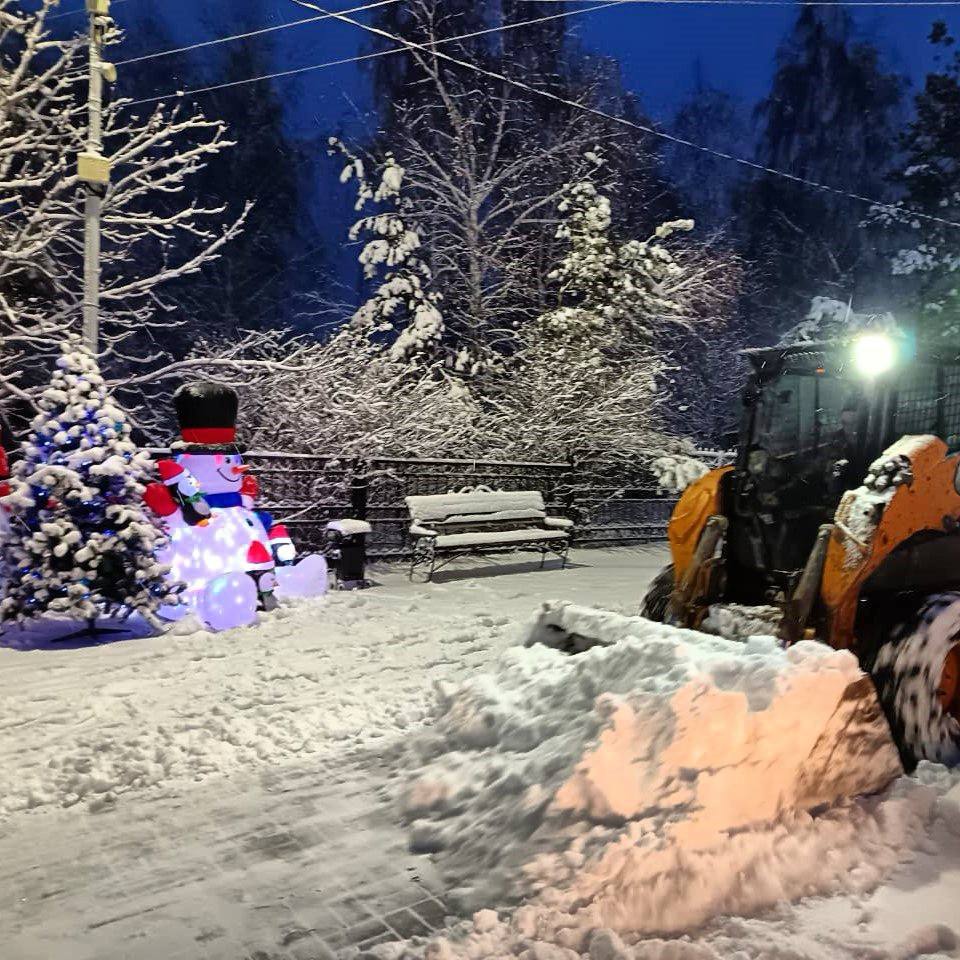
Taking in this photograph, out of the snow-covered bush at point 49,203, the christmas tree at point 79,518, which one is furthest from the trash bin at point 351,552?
the snow-covered bush at point 49,203

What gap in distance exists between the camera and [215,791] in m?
3.74

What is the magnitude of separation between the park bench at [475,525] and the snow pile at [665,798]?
587 cm

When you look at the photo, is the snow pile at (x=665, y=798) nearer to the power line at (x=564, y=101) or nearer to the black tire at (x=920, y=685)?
the black tire at (x=920, y=685)

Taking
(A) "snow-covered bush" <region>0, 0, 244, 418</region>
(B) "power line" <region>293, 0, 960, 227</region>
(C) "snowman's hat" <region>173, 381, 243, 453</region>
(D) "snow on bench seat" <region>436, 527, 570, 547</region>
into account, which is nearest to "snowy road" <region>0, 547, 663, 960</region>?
(C) "snowman's hat" <region>173, 381, 243, 453</region>

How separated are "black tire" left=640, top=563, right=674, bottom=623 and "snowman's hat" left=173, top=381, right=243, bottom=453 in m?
3.92

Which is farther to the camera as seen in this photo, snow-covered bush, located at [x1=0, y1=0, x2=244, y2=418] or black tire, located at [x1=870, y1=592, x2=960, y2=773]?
snow-covered bush, located at [x1=0, y1=0, x2=244, y2=418]

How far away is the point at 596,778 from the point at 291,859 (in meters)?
1.27

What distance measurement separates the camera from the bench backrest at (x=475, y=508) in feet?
32.0

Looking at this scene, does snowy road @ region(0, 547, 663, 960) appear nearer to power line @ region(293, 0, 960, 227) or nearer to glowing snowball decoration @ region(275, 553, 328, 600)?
glowing snowball decoration @ region(275, 553, 328, 600)

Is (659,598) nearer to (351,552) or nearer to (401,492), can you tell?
(351,552)

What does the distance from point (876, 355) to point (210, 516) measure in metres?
5.33

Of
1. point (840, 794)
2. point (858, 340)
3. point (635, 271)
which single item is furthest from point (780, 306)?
point (840, 794)

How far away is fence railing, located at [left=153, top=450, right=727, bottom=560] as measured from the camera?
33.7 ft

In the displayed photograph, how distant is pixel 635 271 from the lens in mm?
17141
